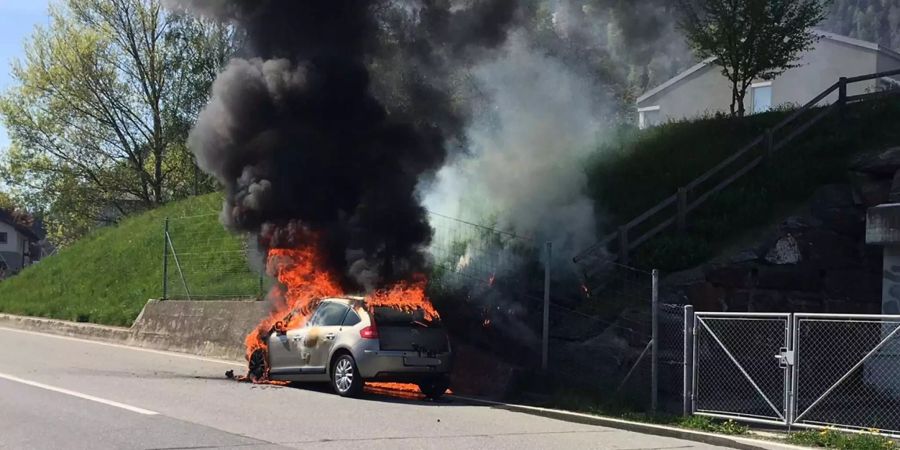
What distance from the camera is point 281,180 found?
1410 centimetres

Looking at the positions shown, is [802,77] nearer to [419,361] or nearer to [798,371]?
[798,371]

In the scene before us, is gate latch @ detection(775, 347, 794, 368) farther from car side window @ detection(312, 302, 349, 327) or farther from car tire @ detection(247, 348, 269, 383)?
car tire @ detection(247, 348, 269, 383)

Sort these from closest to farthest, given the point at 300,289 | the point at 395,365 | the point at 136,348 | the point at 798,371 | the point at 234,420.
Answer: the point at 234,420
the point at 798,371
the point at 395,365
the point at 300,289
the point at 136,348

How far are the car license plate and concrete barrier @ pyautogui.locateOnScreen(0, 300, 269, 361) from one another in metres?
5.66

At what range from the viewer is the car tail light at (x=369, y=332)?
11.6m

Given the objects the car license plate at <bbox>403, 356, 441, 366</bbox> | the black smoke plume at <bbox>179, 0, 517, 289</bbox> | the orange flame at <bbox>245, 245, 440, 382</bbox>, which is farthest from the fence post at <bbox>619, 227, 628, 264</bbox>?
the car license plate at <bbox>403, 356, 441, 366</bbox>

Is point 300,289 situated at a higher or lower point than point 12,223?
lower

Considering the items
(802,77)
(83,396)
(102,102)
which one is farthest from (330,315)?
(102,102)

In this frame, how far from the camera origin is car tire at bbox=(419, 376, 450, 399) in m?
12.1

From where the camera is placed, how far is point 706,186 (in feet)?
57.0

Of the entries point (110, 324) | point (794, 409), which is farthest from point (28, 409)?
point (110, 324)

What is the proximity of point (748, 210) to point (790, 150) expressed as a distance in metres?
2.54

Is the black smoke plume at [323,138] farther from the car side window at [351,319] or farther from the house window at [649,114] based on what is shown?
the house window at [649,114]

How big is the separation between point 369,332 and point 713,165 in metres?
9.70
